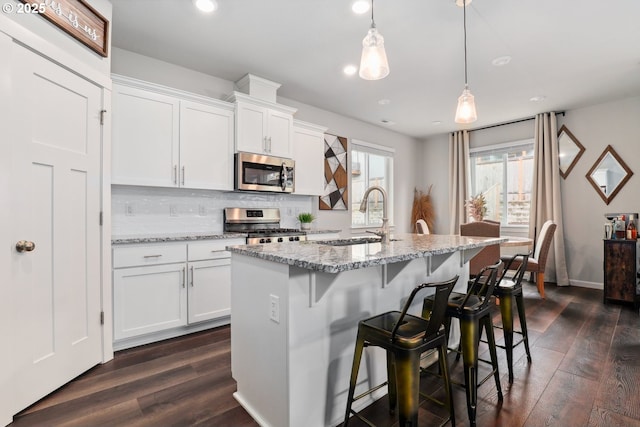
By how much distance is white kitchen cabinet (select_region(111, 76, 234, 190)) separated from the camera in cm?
275

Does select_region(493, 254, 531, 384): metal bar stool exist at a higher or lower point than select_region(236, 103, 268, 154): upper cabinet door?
lower

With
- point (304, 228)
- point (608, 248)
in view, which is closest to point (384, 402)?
point (304, 228)

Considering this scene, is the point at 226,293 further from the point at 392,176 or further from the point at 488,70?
the point at 392,176

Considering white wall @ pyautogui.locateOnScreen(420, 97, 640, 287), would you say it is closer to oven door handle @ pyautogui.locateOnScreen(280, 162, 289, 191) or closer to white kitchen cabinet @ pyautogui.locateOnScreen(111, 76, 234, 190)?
oven door handle @ pyautogui.locateOnScreen(280, 162, 289, 191)

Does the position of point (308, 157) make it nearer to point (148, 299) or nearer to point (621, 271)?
point (148, 299)

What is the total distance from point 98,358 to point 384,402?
2018mm

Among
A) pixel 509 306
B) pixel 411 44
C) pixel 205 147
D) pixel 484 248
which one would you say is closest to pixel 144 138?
pixel 205 147

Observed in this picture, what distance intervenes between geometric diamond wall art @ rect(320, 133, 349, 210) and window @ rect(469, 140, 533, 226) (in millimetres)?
2642

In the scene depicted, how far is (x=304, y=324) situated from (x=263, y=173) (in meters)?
2.39

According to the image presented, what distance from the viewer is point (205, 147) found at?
3.24 metres

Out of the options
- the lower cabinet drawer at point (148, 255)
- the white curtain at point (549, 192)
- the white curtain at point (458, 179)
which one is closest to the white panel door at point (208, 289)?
the lower cabinet drawer at point (148, 255)

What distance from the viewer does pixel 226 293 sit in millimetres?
3064

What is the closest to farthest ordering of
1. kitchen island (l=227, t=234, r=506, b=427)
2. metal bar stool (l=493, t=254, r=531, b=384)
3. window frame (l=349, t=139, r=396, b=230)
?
1. kitchen island (l=227, t=234, r=506, b=427)
2. metal bar stool (l=493, t=254, r=531, b=384)
3. window frame (l=349, t=139, r=396, b=230)

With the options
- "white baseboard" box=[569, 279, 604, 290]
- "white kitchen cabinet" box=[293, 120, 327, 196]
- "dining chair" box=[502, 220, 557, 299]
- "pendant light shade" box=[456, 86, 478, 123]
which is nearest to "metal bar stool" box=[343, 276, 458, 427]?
"pendant light shade" box=[456, 86, 478, 123]
